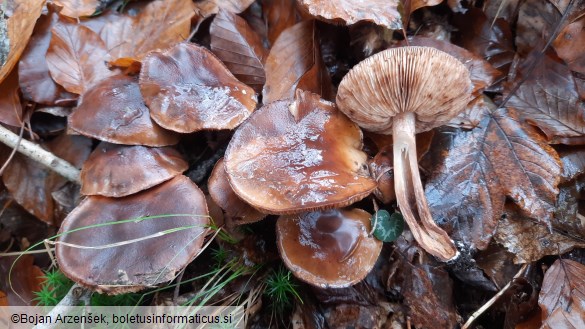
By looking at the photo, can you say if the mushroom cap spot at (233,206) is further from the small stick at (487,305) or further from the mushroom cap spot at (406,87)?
the small stick at (487,305)

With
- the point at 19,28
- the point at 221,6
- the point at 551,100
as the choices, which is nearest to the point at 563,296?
the point at 551,100

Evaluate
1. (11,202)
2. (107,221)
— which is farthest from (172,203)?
(11,202)

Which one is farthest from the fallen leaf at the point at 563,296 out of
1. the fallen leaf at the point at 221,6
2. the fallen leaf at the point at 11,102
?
the fallen leaf at the point at 11,102

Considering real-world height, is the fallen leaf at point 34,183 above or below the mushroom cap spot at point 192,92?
below

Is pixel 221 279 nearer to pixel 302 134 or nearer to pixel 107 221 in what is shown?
pixel 107 221

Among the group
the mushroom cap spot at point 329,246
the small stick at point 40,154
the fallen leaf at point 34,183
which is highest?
the mushroom cap spot at point 329,246

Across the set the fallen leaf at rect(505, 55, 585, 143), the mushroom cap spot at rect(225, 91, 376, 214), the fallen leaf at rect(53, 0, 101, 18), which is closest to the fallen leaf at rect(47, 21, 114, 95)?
the fallen leaf at rect(53, 0, 101, 18)
